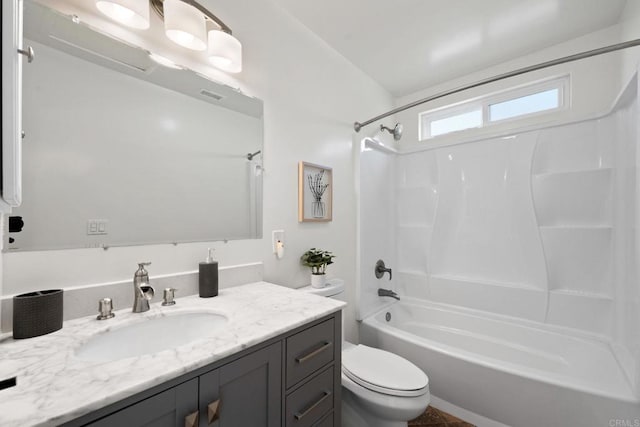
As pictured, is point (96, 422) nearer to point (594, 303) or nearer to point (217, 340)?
point (217, 340)

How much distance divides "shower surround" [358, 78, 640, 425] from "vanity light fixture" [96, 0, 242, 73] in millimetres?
1285

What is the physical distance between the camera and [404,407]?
121 centimetres

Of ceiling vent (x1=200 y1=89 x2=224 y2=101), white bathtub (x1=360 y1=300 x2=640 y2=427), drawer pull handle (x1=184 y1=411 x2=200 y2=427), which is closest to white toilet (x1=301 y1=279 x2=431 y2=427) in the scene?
white bathtub (x1=360 y1=300 x2=640 y2=427)

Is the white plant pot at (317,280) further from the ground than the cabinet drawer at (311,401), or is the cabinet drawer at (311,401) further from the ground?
the white plant pot at (317,280)

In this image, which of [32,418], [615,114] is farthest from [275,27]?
[615,114]

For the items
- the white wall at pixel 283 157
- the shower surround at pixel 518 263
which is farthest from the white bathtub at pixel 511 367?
the white wall at pixel 283 157

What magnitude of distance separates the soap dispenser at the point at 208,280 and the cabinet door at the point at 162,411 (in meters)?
0.55

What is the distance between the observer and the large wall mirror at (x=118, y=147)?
0.87 m

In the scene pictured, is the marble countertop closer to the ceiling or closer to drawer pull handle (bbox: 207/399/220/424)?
drawer pull handle (bbox: 207/399/220/424)

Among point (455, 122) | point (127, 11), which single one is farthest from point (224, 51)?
point (455, 122)

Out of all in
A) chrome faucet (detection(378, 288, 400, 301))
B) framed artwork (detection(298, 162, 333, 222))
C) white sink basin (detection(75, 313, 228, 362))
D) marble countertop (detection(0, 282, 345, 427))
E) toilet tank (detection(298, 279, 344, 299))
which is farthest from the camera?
chrome faucet (detection(378, 288, 400, 301))

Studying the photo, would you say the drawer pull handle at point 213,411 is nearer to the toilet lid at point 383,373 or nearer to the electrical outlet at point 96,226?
the electrical outlet at point 96,226

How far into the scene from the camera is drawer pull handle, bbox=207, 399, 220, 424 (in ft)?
2.17

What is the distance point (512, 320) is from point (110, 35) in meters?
2.99
